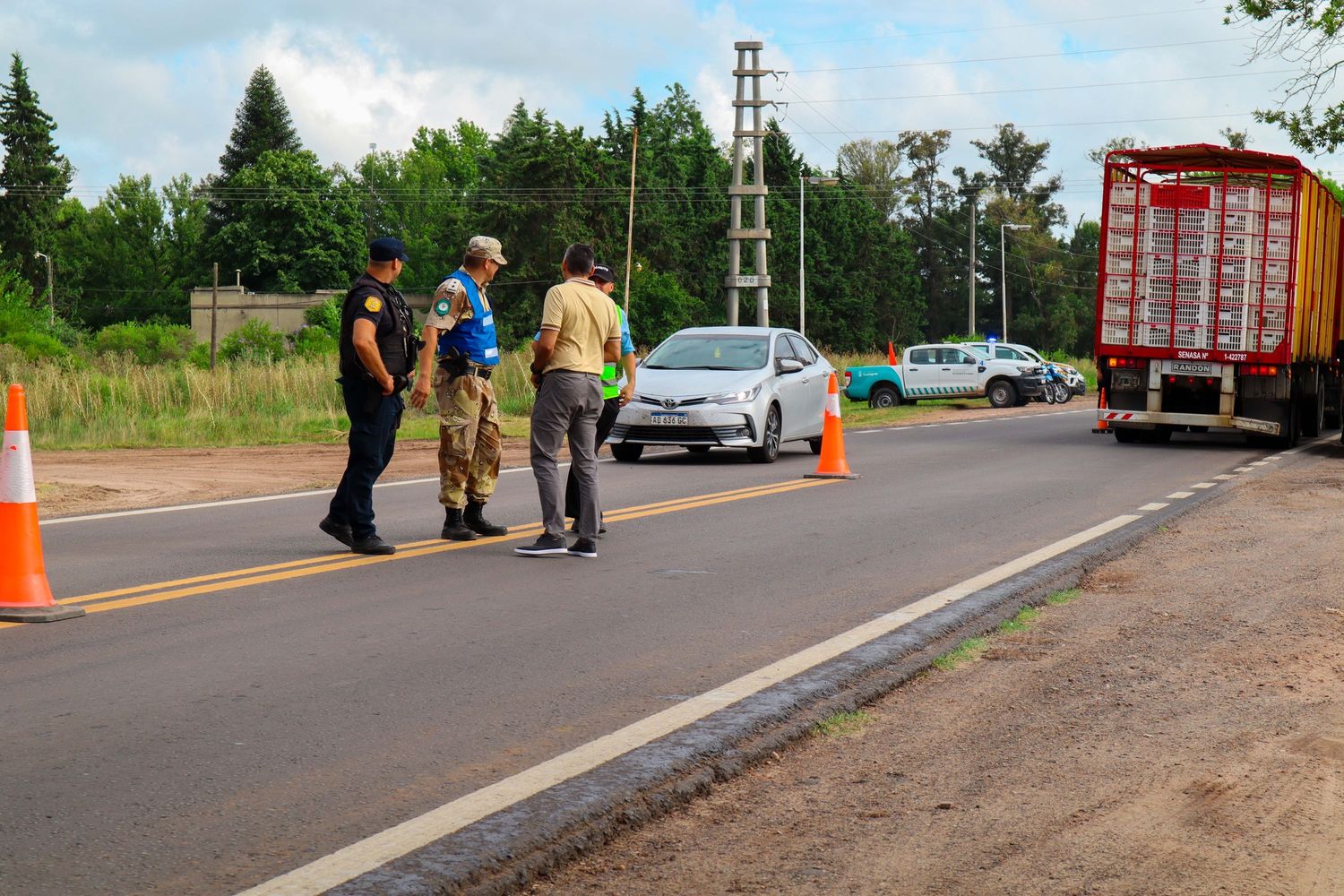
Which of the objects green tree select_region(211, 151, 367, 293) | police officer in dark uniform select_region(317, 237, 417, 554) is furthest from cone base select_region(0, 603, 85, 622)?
green tree select_region(211, 151, 367, 293)

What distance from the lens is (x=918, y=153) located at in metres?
114

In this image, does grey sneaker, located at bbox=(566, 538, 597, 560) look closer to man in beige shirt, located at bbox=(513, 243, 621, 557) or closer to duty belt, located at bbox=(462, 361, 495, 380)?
man in beige shirt, located at bbox=(513, 243, 621, 557)

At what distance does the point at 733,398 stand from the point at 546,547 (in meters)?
7.75

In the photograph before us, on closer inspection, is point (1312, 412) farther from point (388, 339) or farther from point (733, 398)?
→ point (388, 339)

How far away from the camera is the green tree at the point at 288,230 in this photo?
305 ft

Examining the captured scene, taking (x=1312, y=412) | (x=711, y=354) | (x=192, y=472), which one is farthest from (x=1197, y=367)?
(x=192, y=472)

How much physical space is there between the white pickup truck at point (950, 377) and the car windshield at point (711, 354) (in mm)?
21819

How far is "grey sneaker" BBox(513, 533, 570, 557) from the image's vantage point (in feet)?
31.4

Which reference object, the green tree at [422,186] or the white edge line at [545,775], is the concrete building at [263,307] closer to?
the green tree at [422,186]

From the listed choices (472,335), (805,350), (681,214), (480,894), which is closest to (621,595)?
(472,335)

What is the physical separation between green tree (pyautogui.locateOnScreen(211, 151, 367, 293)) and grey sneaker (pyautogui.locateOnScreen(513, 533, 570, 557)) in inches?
3395

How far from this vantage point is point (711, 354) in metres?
18.4

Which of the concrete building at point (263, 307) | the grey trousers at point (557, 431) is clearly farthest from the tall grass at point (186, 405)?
the concrete building at point (263, 307)

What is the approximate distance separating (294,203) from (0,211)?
16.3 m
